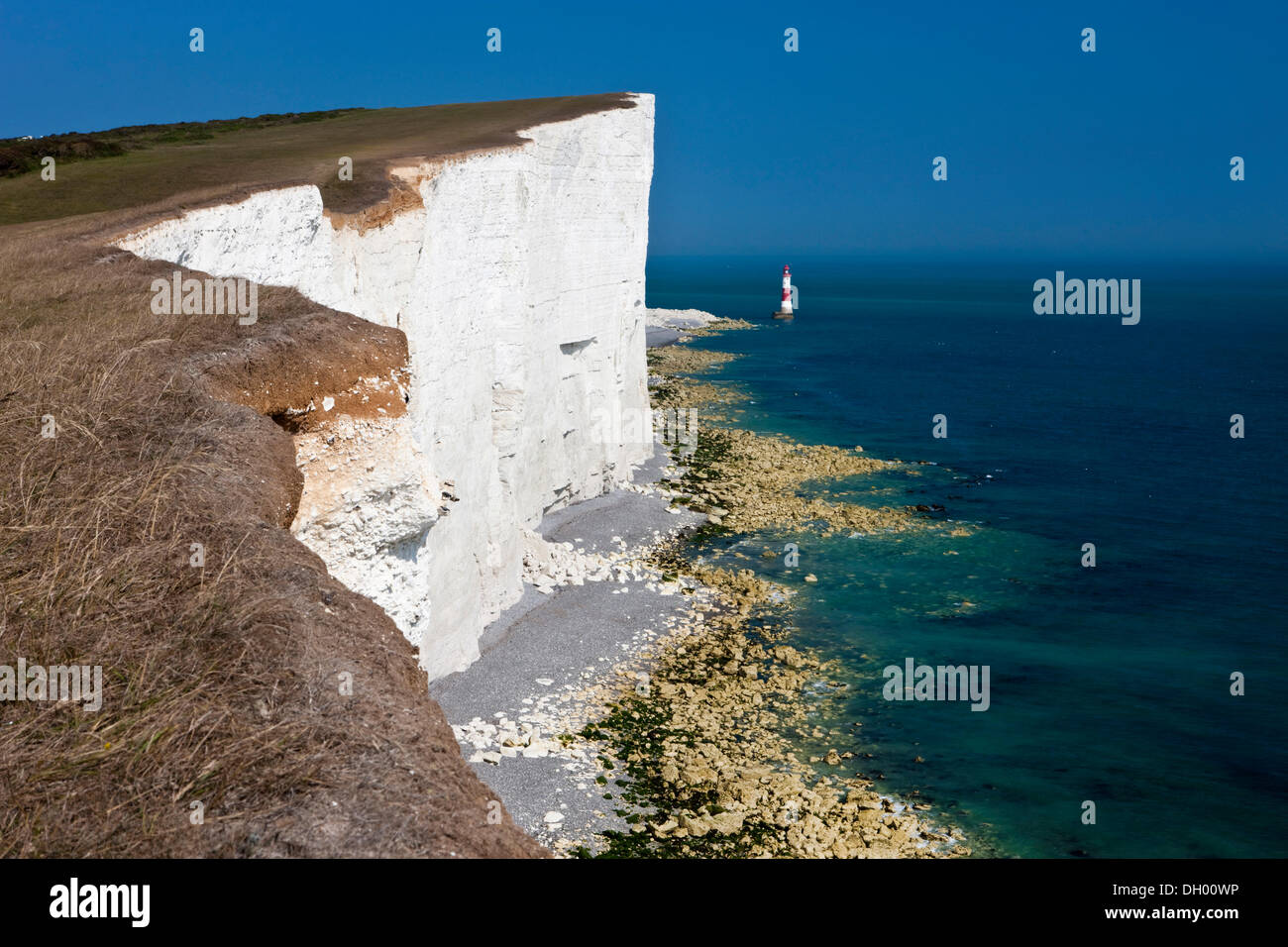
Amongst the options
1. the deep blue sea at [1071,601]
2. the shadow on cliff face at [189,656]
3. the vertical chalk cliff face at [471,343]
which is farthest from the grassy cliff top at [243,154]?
the deep blue sea at [1071,601]

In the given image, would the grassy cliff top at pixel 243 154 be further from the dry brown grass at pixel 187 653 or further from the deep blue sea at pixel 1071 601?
the deep blue sea at pixel 1071 601

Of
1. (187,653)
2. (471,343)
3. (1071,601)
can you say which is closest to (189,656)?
(187,653)

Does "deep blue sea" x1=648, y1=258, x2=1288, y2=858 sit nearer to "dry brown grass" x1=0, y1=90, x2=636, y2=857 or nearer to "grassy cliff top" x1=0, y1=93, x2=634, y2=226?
"dry brown grass" x1=0, y1=90, x2=636, y2=857

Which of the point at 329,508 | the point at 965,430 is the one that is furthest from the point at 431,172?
the point at 965,430

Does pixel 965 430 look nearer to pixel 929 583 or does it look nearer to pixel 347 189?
pixel 929 583

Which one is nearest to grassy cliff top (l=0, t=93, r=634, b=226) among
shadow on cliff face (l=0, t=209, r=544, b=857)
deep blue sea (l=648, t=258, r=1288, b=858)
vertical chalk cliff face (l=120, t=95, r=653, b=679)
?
vertical chalk cliff face (l=120, t=95, r=653, b=679)

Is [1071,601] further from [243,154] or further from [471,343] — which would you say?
[243,154]
